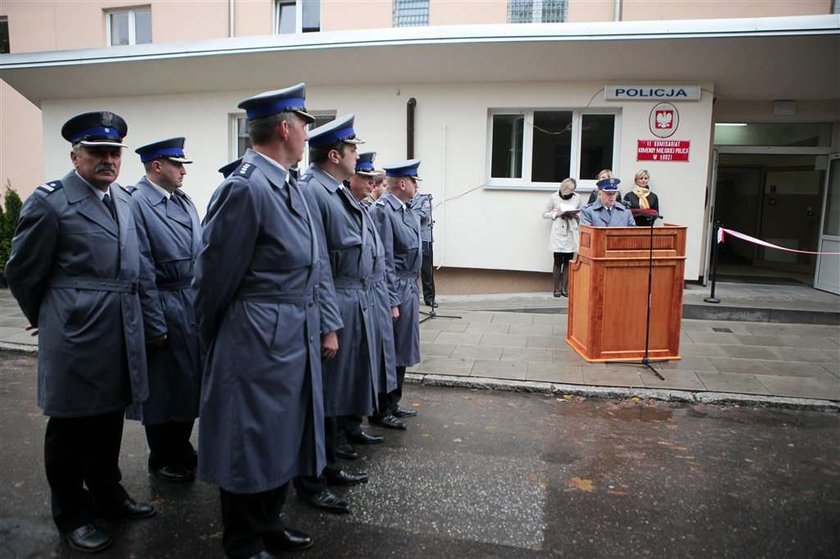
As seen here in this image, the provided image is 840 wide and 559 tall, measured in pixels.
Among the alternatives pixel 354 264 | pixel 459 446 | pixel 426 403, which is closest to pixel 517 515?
pixel 459 446

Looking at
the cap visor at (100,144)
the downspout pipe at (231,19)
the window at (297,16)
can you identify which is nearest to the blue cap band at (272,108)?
the cap visor at (100,144)

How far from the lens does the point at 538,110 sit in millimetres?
10555

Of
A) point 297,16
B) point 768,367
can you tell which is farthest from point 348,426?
point 297,16

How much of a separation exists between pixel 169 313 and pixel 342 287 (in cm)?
105

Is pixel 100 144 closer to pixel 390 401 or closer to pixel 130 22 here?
pixel 390 401

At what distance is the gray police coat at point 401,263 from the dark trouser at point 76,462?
2182mm

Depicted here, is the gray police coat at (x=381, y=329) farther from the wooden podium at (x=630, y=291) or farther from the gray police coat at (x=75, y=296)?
the wooden podium at (x=630, y=291)

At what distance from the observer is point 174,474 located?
12.8 feet

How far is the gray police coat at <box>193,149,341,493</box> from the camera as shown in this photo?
270 cm

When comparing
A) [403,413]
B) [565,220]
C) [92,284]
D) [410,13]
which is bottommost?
[403,413]

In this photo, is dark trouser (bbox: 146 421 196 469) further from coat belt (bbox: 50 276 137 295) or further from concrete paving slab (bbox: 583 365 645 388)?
concrete paving slab (bbox: 583 365 645 388)

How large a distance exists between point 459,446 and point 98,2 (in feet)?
46.7

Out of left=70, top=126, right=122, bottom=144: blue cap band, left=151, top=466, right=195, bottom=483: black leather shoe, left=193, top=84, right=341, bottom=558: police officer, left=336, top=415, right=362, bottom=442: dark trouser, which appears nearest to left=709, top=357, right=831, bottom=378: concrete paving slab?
left=336, top=415, right=362, bottom=442: dark trouser

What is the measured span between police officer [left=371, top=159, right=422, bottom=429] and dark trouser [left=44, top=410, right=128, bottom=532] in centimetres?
212
